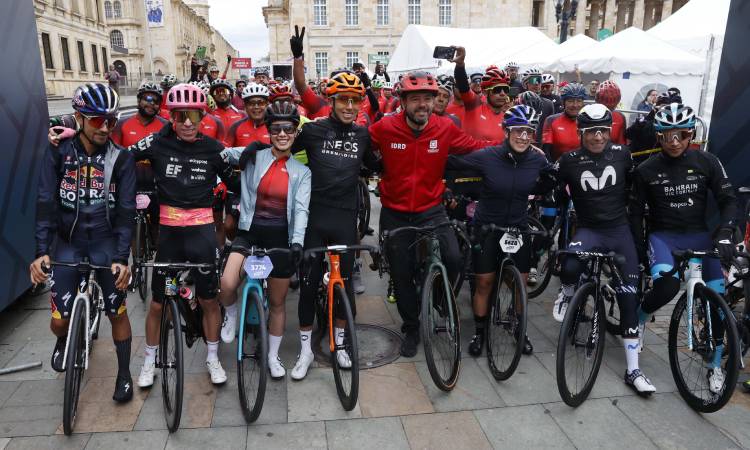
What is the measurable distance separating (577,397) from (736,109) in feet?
12.4

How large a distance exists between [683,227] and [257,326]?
11.1 feet

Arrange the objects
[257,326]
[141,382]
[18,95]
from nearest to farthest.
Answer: [257,326] → [141,382] → [18,95]

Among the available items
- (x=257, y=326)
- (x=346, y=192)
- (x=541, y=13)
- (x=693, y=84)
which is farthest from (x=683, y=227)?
(x=541, y=13)

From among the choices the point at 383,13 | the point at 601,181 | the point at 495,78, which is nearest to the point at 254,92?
the point at 495,78

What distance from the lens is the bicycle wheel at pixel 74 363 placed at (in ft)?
11.1

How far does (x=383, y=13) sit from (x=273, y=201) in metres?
54.0

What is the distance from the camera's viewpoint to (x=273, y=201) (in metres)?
4.04

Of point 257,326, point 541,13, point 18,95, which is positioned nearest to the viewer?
point 257,326

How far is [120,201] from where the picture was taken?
12.3ft

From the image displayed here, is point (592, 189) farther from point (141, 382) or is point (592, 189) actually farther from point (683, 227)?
point (141, 382)

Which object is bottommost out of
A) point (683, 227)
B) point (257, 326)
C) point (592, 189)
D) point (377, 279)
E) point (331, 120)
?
point (377, 279)

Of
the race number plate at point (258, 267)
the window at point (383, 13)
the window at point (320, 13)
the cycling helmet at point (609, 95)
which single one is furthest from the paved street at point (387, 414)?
the window at point (383, 13)

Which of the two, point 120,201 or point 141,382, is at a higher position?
point 120,201

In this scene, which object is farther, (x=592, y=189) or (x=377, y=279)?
(x=377, y=279)
